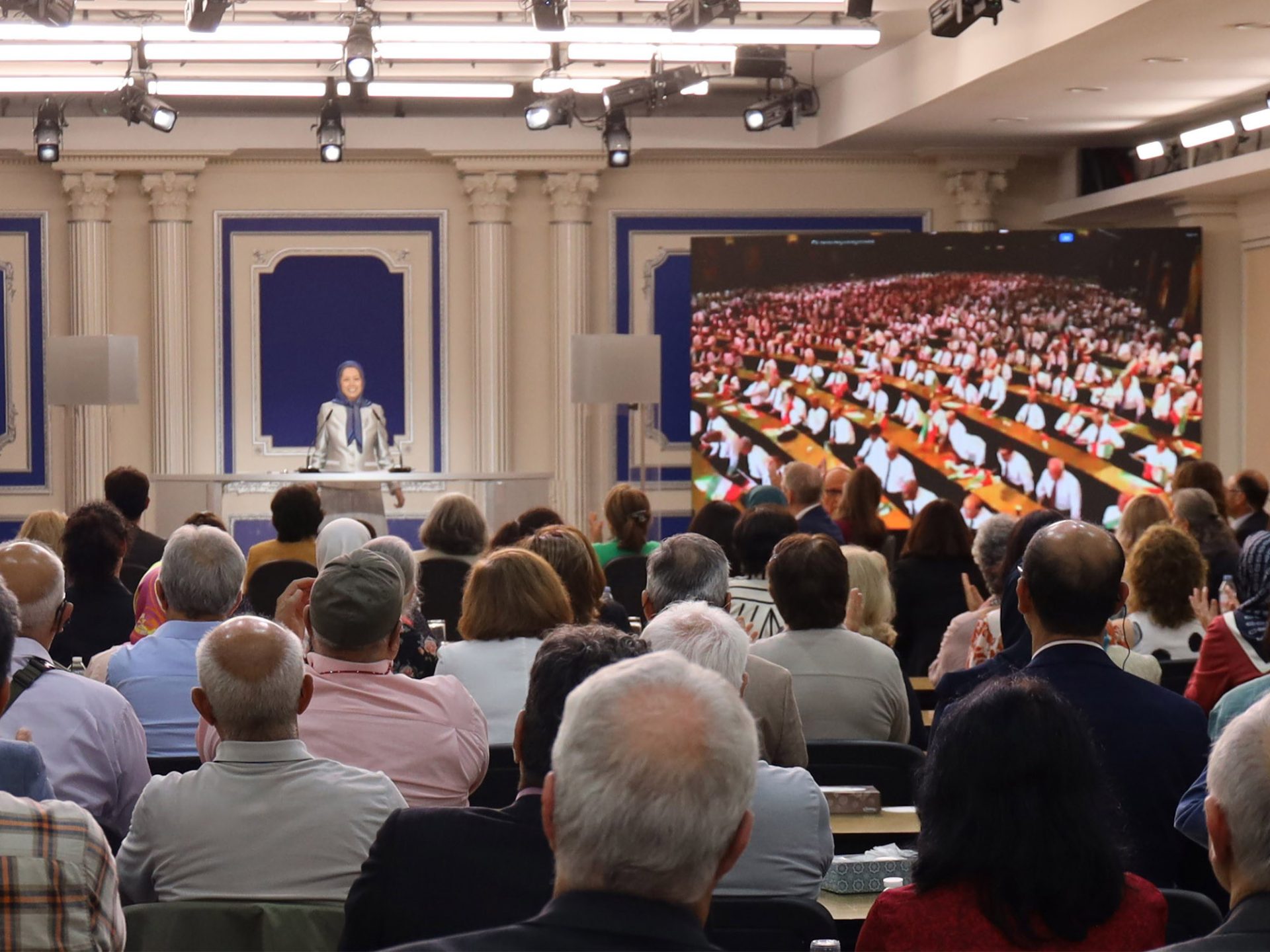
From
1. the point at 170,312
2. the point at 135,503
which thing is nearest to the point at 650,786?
the point at 135,503

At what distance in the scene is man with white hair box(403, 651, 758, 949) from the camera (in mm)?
1345

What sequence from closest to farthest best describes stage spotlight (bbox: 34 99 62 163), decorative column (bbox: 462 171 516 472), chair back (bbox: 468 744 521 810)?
chair back (bbox: 468 744 521 810)
stage spotlight (bbox: 34 99 62 163)
decorative column (bbox: 462 171 516 472)

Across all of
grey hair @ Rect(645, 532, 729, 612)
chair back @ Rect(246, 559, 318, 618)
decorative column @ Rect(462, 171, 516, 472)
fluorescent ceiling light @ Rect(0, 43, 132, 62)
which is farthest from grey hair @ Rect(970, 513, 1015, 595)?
decorative column @ Rect(462, 171, 516, 472)

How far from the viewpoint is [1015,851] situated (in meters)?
1.90

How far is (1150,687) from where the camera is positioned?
283 cm

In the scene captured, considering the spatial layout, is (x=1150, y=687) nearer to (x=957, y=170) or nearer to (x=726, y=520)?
(x=726, y=520)

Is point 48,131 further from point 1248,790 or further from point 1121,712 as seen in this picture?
point 1248,790

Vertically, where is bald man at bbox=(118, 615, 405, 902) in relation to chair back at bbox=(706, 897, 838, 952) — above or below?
above

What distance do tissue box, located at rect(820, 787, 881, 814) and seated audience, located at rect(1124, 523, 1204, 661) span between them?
5.43 feet

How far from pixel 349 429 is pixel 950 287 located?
3994mm

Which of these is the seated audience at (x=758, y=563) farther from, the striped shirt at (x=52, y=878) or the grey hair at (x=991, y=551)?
the striped shirt at (x=52, y=878)

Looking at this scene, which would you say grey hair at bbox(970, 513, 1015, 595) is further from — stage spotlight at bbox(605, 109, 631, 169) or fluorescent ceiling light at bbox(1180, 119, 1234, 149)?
stage spotlight at bbox(605, 109, 631, 169)

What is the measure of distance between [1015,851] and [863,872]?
91 centimetres

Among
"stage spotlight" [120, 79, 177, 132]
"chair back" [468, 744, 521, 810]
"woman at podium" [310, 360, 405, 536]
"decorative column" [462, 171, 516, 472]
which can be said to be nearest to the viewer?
"chair back" [468, 744, 521, 810]
